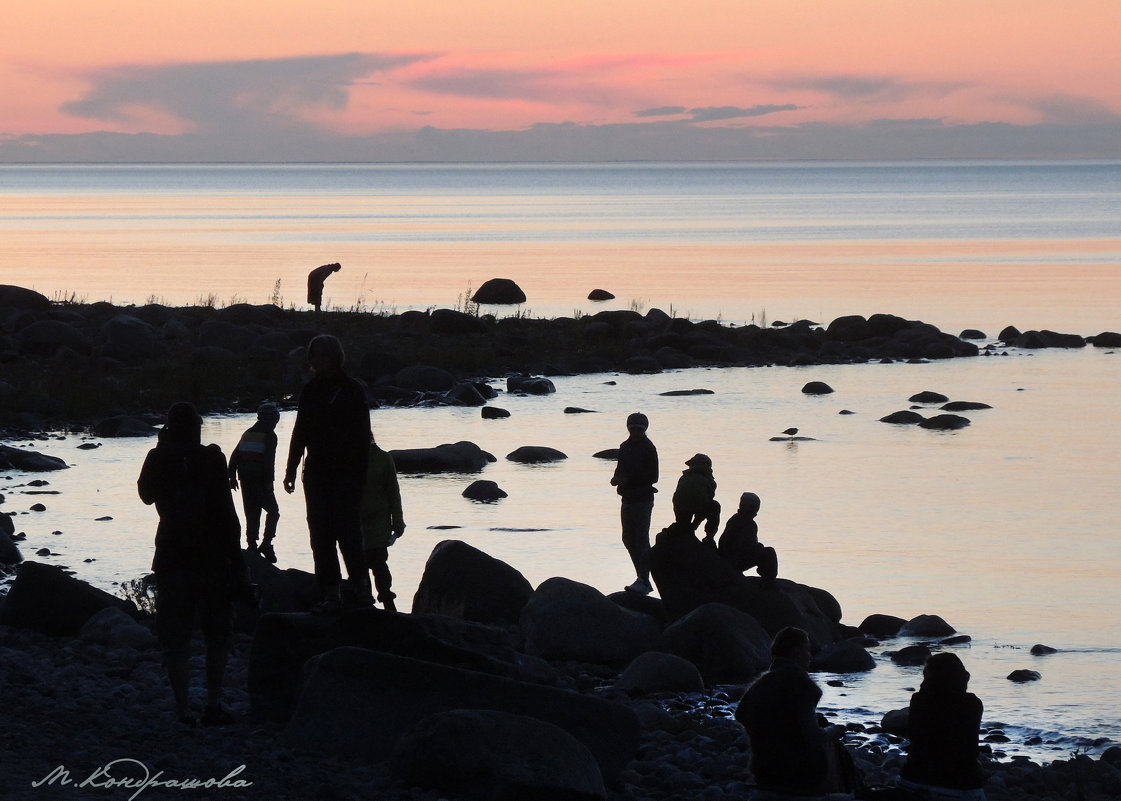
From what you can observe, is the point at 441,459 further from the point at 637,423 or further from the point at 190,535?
the point at 190,535

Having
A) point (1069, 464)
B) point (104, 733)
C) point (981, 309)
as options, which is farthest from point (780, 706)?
point (981, 309)

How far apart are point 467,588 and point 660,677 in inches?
113

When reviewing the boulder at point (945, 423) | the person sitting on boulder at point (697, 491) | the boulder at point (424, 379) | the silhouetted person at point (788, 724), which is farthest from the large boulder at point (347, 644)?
the boulder at point (424, 379)

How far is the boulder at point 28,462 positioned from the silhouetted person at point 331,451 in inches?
681

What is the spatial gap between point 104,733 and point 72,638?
16.4 feet

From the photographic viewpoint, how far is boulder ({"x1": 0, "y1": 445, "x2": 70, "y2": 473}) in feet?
89.2

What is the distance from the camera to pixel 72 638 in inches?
601

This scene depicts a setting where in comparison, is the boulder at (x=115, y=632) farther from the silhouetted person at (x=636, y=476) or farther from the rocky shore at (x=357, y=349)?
the rocky shore at (x=357, y=349)

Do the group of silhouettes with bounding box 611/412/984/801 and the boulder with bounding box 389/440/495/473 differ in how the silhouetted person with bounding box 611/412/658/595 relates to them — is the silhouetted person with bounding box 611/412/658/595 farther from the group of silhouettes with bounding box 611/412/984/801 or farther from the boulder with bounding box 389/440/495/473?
the boulder with bounding box 389/440/495/473

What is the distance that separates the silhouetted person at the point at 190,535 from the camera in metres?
10.3

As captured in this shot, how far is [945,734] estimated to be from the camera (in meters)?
8.69

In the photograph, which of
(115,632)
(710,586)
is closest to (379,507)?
(115,632)

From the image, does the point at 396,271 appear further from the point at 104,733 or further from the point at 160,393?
the point at 104,733
